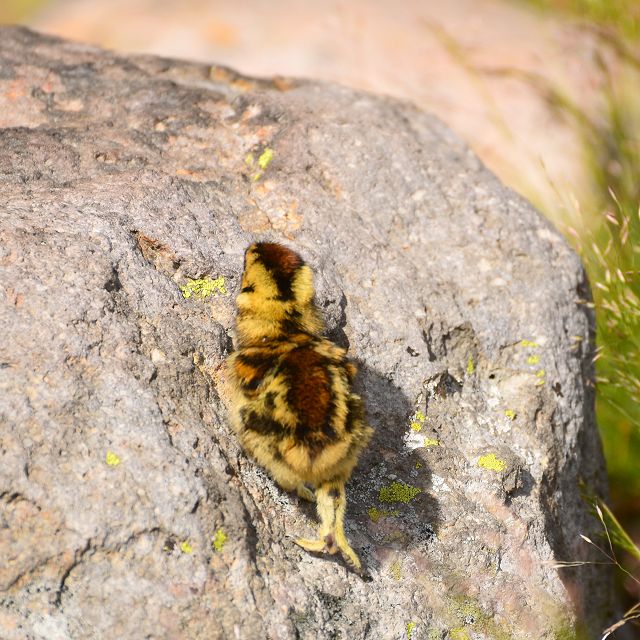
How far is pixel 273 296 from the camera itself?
3.85m

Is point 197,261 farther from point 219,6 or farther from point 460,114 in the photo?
point 219,6

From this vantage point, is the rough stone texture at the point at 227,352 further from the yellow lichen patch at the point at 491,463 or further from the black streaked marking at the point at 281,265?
the black streaked marking at the point at 281,265

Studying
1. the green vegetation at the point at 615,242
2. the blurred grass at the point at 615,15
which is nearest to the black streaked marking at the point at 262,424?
the green vegetation at the point at 615,242

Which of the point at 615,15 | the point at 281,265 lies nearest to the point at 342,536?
the point at 281,265

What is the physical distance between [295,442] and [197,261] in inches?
45.0

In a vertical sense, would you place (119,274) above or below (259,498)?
above

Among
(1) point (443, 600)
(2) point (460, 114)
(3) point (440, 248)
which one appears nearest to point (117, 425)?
(1) point (443, 600)

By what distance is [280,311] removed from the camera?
152 inches

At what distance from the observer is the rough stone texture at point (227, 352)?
10.5ft

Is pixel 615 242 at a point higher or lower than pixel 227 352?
lower

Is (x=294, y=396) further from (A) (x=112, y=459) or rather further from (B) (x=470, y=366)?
(B) (x=470, y=366)

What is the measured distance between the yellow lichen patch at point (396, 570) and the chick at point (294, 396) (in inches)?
8.1

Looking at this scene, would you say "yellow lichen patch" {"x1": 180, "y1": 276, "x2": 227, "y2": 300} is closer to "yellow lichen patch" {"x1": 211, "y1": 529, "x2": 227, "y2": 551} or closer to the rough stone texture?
the rough stone texture

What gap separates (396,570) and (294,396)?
96cm
